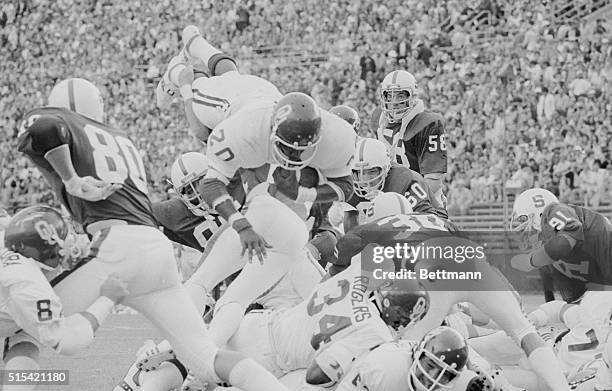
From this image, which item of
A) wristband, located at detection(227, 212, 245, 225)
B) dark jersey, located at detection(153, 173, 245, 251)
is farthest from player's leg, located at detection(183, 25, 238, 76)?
wristband, located at detection(227, 212, 245, 225)

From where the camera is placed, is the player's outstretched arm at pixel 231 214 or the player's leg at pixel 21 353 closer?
the player's leg at pixel 21 353

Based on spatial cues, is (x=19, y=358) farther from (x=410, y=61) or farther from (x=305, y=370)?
(x=410, y=61)

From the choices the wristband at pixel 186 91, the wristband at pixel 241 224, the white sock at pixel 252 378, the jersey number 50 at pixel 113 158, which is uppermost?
the jersey number 50 at pixel 113 158

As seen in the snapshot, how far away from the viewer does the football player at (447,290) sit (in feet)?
19.7

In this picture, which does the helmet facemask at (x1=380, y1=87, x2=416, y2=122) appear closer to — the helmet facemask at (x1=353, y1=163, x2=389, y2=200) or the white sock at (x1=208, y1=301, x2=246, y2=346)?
the helmet facemask at (x1=353, y1=163, x2=389, y2=200)

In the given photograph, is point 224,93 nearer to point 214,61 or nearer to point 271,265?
point 214,61

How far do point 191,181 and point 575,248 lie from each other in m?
2.55

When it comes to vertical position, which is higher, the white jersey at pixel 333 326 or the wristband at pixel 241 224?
the wristband at pixel 241 224

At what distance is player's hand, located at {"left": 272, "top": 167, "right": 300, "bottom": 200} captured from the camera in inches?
259

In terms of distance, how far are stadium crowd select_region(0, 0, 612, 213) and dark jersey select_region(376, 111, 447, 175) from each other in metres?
6.67

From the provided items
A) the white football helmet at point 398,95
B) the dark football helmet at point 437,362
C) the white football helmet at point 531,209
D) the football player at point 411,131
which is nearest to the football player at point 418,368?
the dark football helmet at point 437,362

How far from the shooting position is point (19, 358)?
5547 mm

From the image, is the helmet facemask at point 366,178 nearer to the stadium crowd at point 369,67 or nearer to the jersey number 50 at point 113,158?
the jersey number 50 at point 113,158

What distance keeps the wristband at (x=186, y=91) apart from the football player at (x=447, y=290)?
223 centimetres
